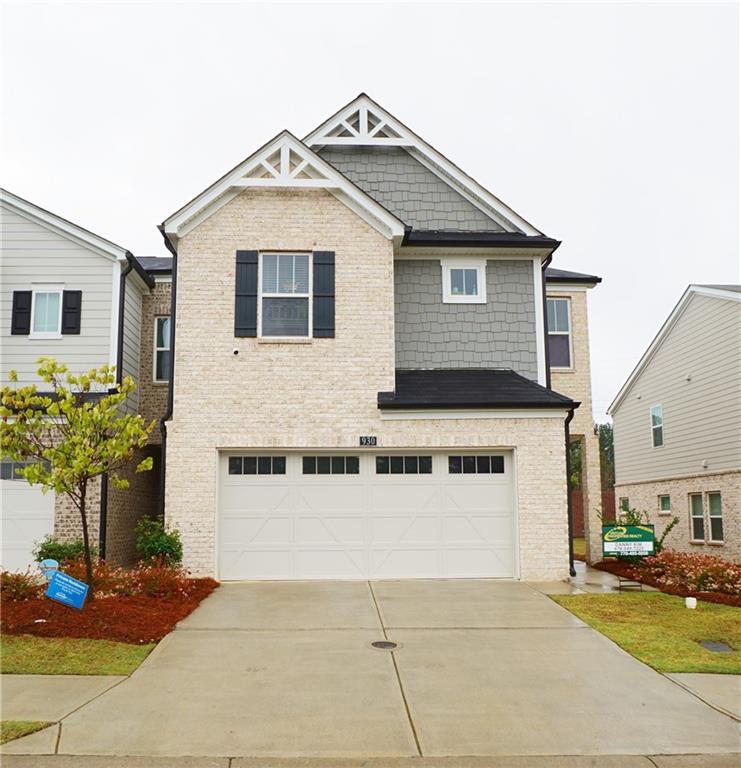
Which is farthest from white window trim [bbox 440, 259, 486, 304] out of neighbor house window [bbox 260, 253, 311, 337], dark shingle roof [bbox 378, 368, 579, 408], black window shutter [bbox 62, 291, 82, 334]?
black window shutter [bbox 62, 291, 82, 334]

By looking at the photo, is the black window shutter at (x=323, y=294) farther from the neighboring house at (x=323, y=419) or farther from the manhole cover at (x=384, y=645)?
the manhole cover at (x=384, y=645)

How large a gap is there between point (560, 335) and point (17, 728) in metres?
15.6

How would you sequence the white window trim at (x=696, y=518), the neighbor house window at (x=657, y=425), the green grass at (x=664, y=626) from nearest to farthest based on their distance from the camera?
→ the green grass at (x=664, y=626) < the white window trim at (x=696, y=518) < the neighbor house window at (x=657, y=425)

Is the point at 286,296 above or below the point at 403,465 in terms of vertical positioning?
above

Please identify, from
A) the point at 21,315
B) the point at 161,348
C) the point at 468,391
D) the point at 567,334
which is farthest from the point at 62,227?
the point at 567,334

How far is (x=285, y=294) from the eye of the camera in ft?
49.7

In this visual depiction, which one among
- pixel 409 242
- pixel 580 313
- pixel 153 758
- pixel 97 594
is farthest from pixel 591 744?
pixel 580 313

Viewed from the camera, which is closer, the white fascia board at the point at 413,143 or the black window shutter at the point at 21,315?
the black window shutter at the point at 21,315

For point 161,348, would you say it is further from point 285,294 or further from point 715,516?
point 715,516

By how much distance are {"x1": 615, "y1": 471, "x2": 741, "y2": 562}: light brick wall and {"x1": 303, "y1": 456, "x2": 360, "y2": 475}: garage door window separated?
1004cm

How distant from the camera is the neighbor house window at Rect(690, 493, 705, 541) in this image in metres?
20.7

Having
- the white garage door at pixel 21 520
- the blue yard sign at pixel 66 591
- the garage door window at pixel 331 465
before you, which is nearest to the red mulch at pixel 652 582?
the garage door window at pixel 331 465

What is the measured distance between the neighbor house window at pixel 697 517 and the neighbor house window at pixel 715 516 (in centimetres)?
43

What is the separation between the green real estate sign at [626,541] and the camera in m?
14.1
